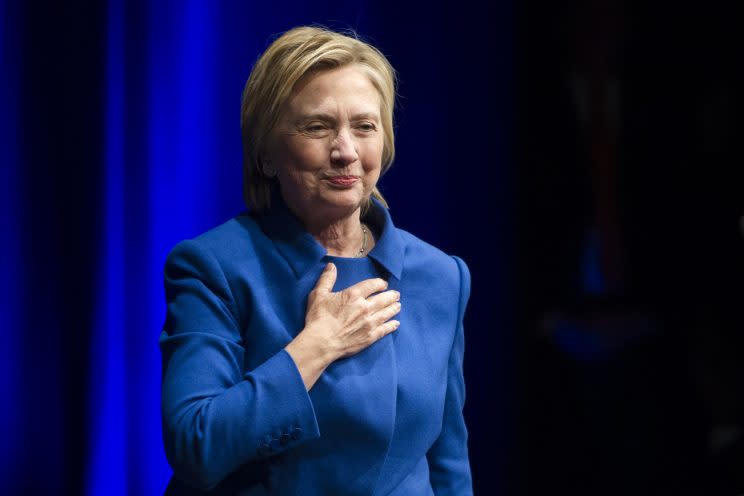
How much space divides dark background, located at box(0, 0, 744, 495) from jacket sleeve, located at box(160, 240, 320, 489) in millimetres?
641

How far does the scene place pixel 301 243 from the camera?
1440 mm

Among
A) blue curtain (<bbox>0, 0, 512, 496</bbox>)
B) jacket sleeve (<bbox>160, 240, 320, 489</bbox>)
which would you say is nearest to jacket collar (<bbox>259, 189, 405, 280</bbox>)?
jacket sleeve (<bbox>160, 240, 320, 489</bbox>)

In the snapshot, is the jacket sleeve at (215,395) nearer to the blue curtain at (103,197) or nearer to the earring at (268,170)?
the earring at (268,170)

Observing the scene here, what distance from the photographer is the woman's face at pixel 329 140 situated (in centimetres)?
139

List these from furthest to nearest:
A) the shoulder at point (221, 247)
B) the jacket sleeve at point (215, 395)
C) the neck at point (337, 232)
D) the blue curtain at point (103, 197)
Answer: the blue curtain at point (103, 197) → the neck at point (337, 232) → the shoulder at point (221, 247) → the jacket sleeve at point (215, 395)

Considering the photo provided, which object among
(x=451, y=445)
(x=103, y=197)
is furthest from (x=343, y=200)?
(x=103, y=197)

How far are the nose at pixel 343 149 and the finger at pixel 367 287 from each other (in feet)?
0.61

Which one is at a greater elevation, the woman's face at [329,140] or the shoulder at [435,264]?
the woman's face at [329,140]

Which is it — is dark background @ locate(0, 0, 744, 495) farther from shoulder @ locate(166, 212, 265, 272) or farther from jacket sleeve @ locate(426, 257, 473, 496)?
jacket sleeve @ locate(426, 257, 473, 496)

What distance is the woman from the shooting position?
4.18ft

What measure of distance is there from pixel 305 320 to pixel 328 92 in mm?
349

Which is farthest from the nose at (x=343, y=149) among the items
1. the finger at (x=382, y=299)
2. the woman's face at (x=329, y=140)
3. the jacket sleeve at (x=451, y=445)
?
the jacket sleeve at (x=451, y=445)

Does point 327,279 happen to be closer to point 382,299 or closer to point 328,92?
point 382,299

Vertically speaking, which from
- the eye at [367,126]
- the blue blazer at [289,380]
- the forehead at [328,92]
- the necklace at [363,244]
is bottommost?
the blue blazer at [289,380]
